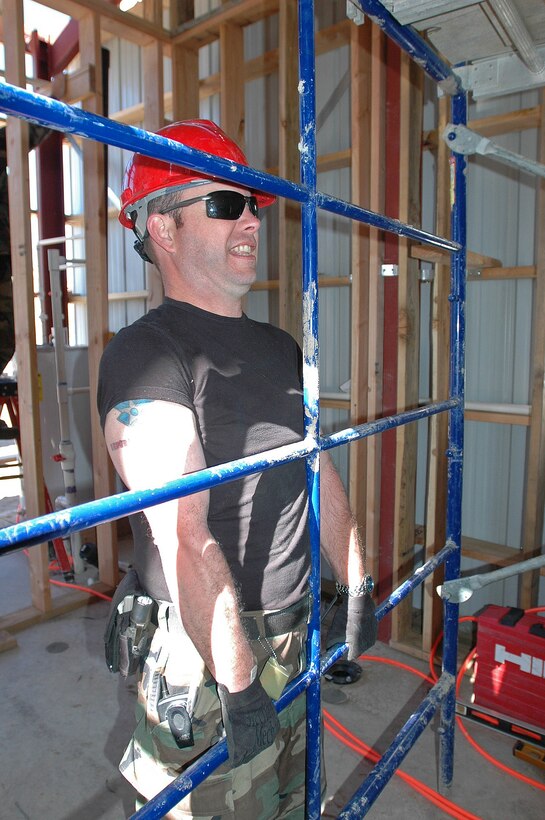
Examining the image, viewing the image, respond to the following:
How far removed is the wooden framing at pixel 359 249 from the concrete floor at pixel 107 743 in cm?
39

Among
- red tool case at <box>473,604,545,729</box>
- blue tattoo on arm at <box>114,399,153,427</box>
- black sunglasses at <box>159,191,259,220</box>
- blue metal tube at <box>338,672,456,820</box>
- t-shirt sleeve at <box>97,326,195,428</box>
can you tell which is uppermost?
black sunglasses at <box>159,191,259,220</box>

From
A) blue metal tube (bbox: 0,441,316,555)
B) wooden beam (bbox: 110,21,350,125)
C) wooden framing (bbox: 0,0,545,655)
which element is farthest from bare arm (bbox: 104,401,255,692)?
wooden beam (bbox: 110,21,350,125)

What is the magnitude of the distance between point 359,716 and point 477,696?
0.56 metres

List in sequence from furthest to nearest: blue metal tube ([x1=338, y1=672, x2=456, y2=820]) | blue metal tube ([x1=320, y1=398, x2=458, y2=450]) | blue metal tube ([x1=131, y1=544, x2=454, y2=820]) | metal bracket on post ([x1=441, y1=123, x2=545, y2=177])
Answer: metal bracket on post ([x1=441, y1=123, x2=545, y2=177])
blue metal tube ([x1=338, y1=672, x2=456, y2=820])
blue metal tube ([x1=320, y1=398, x2=458, y2=450])
blue metal tube ([x1=131, y1=544, x2=454, y2=820])

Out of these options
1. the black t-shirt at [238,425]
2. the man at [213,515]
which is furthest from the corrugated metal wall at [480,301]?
the black t-shirt at [238,425]

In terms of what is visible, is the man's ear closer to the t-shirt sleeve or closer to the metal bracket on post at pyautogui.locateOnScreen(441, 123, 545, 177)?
the t-shirt sleeve

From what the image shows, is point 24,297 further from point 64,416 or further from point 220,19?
point 220,19

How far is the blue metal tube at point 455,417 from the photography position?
1955mm

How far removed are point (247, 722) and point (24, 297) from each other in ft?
9.16

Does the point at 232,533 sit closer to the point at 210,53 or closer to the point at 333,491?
the point at 333,491

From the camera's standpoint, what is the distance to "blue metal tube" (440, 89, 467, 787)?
6.41 feet

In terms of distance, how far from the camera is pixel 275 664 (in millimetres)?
1461

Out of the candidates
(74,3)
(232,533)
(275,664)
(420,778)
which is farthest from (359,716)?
(74,3)

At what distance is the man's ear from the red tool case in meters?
2.18
